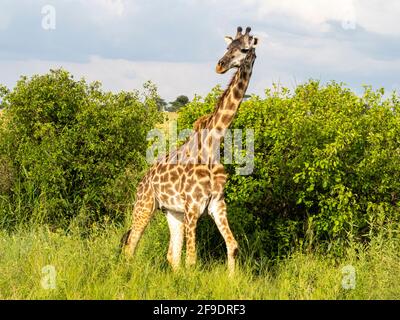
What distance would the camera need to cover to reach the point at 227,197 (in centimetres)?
1116

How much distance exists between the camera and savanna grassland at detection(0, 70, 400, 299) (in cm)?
861

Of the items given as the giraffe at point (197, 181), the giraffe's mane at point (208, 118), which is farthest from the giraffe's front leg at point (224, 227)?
the giraffe's mane at point (208, 118)

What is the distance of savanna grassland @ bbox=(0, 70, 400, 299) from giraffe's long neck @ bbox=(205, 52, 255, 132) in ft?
5.86

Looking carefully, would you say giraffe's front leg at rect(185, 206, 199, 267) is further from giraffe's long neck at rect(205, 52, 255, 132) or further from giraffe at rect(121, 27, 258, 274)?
giraffe's long neck at rect(205, 52, 255, 132)

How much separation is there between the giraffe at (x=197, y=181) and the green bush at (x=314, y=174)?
155 centimetres

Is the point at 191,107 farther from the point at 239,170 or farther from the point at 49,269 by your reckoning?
the point at 49,269

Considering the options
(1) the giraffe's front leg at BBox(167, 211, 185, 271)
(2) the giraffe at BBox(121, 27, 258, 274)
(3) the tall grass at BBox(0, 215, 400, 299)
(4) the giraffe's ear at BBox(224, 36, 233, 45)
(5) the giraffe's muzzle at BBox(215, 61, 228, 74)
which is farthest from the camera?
(1) the giraffe's front leg at BBox(167, 211, 185, 271)

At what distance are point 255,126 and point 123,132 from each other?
367 centimetres

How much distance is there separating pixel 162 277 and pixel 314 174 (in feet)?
10.1

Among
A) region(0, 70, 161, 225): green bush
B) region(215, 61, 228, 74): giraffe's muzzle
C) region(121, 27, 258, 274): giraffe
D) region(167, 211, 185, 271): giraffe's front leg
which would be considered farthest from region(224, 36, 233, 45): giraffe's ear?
region(0, 70, 161, 225): green bush

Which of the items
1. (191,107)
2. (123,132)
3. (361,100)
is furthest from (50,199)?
(361,100)

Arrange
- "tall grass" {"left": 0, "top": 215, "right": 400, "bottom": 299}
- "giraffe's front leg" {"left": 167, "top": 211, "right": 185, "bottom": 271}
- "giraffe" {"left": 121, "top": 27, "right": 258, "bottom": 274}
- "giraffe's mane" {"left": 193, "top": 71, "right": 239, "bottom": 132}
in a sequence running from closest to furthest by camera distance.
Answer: "tall grass" {"left": 0, "top": 215, "right": 400, "bottom": 299}
"giraffe" {"left": 121, "top": 27, "right": 258, "bottom": 274}
"giraffe's mane" {"left": 193, "top": 71, "right": 239, "bottom": 132}
"giraffe's front leg" {"left": 167, "top": 211, "right": 185, "bottom": 271}

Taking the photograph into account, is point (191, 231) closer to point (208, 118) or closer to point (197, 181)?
point (197, 181)

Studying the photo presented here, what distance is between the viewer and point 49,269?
8.74 m
